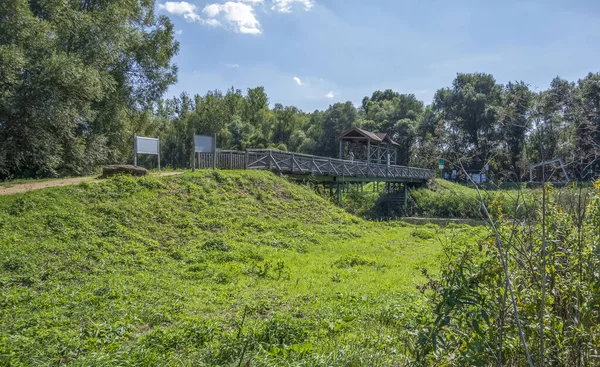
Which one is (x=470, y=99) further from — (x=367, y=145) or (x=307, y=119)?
(x=307, y=119)

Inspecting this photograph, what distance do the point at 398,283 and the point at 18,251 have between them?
7776 millimetres

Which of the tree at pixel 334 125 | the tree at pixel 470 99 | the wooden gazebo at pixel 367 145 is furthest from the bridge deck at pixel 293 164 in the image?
the tree at pixel 334 125

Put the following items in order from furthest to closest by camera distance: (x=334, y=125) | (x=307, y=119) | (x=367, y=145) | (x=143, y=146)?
(x=307, y=119), (x=334, y=125), (x=367, y=145), (x=143, y=146)

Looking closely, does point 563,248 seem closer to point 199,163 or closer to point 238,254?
point 238,254

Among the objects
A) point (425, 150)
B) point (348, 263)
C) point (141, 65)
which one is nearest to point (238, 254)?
point (348, 263)

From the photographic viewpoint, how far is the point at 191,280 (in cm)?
808

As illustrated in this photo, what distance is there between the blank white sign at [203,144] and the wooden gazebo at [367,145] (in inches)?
570

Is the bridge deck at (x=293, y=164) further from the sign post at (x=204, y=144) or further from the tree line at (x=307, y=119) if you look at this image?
the tree line at (x=307, y=119)

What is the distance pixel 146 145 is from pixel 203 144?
2.18 meters

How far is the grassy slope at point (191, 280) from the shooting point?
14.9ft

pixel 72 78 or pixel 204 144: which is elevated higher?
pixel 72 78

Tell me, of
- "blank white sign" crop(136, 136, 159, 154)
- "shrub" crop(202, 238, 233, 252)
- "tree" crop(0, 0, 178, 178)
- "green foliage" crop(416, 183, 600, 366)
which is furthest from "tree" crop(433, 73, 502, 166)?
"green foliage" crop(416, 183, 600, 366)

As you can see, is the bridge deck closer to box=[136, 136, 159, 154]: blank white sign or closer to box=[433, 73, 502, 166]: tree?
box=[136, 136, 159, 154]: blank white sign

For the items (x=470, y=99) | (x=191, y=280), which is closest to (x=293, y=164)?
(x=191, y=280)
